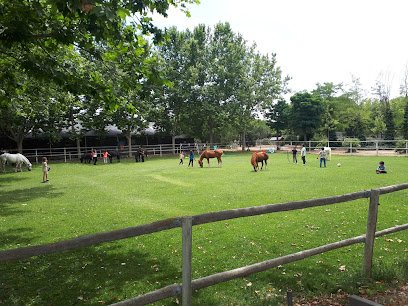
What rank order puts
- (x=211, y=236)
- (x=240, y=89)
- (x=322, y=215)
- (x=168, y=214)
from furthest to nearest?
(x=240, y=89)
(x=168, y=214)
(x=322, y=215)
(x=211, y=236)

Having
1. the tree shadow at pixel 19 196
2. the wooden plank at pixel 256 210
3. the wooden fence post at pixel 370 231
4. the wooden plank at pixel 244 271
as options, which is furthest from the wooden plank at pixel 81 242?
the tree shadow at pixel 19 196

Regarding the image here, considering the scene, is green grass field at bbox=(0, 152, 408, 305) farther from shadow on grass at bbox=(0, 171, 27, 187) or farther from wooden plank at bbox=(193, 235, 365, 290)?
shadow on grass at bbox=(0, 171, 27, 187)

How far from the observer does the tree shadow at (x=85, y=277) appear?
4664 mm

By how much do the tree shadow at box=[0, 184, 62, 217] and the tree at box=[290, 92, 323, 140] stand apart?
3858 cm

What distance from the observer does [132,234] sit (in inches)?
120

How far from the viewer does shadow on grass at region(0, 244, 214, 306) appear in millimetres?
4660

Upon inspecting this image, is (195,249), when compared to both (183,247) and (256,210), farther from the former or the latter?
(183,247)

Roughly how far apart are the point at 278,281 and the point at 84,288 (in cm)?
288

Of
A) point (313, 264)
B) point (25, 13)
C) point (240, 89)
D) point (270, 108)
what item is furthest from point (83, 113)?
point (313, 264)

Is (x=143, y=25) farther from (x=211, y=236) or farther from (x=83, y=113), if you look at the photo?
(x=83, y=113)

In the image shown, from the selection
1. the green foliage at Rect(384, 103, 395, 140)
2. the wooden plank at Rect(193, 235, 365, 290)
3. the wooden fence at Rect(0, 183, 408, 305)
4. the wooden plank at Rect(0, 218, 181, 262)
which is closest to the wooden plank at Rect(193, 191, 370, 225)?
the wooden fence at Rect(0, 183, 408, 305)

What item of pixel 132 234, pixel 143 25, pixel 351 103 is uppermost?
pixel 351 103

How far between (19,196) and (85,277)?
33.6 feet

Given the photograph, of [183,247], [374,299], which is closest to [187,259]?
[183,247]
